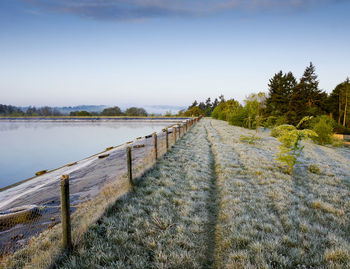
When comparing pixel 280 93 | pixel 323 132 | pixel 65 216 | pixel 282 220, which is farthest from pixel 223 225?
pixel 280 93

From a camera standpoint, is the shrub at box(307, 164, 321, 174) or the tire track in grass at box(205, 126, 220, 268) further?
the shrub at box(307, 164, 321, 174)

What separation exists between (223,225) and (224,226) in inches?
2.2

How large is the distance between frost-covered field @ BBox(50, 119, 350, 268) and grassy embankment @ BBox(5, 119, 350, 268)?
0.05ft

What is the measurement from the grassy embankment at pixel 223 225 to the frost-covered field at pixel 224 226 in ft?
0.05

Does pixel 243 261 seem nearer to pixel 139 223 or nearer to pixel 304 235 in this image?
pixel 304 235

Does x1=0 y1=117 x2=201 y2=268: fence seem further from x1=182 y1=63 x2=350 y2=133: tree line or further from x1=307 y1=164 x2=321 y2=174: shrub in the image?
x1=182 y1=63 x2=350 y2=133: tree line

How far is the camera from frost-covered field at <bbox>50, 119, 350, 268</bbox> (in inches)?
124

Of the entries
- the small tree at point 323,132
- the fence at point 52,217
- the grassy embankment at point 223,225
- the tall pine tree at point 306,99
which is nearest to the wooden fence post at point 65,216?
the fence at point 52,217

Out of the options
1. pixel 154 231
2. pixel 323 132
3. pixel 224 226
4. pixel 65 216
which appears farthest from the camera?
pixel 323 132

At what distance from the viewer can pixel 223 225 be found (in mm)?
4289

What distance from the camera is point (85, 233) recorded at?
3717 millimetres

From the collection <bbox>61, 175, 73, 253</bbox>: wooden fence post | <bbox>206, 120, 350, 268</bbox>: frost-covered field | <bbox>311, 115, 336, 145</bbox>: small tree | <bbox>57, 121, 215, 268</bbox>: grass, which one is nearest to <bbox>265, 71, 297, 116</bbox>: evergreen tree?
<bbox>311, 115, 336, 145</bbox>: small tree

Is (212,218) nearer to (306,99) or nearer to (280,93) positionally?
(306,99)

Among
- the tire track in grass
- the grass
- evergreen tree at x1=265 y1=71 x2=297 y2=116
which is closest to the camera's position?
the grass
